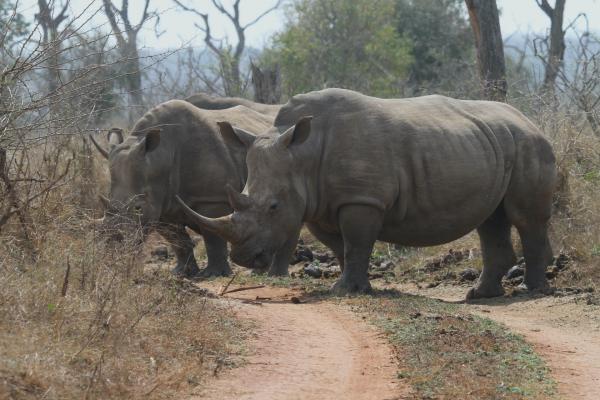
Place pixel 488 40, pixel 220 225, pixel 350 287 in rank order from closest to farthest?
1. pixel 220 225
2. pixel 350 287
3. pixel 488 40

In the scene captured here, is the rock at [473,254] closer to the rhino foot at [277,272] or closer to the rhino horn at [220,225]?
the rhino foot at [277,272]

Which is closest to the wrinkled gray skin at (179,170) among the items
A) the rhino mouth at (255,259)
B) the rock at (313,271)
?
the rock at (313,271)

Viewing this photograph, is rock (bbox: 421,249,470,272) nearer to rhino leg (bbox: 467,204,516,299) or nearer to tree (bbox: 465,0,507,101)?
rhino leg (bbox: 467,204,516,299)

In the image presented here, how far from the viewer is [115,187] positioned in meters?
12.6

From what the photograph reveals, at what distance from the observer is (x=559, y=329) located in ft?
31.4

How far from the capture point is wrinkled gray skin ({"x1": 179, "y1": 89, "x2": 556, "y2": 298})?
425 inches

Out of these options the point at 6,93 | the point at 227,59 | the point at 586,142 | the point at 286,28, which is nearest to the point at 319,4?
the point at 286,28

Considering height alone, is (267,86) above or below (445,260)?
above

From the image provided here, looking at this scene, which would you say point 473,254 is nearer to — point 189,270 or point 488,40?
point 189,270

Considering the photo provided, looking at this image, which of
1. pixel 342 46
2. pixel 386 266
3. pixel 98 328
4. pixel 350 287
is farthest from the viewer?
pixel 342 46

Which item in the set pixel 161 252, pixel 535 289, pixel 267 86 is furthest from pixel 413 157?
pixel 267 86

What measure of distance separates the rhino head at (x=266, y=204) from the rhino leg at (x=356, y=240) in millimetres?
426

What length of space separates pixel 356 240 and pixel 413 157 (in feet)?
3.16

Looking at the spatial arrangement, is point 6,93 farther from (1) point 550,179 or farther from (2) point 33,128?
(1) point 550,179
